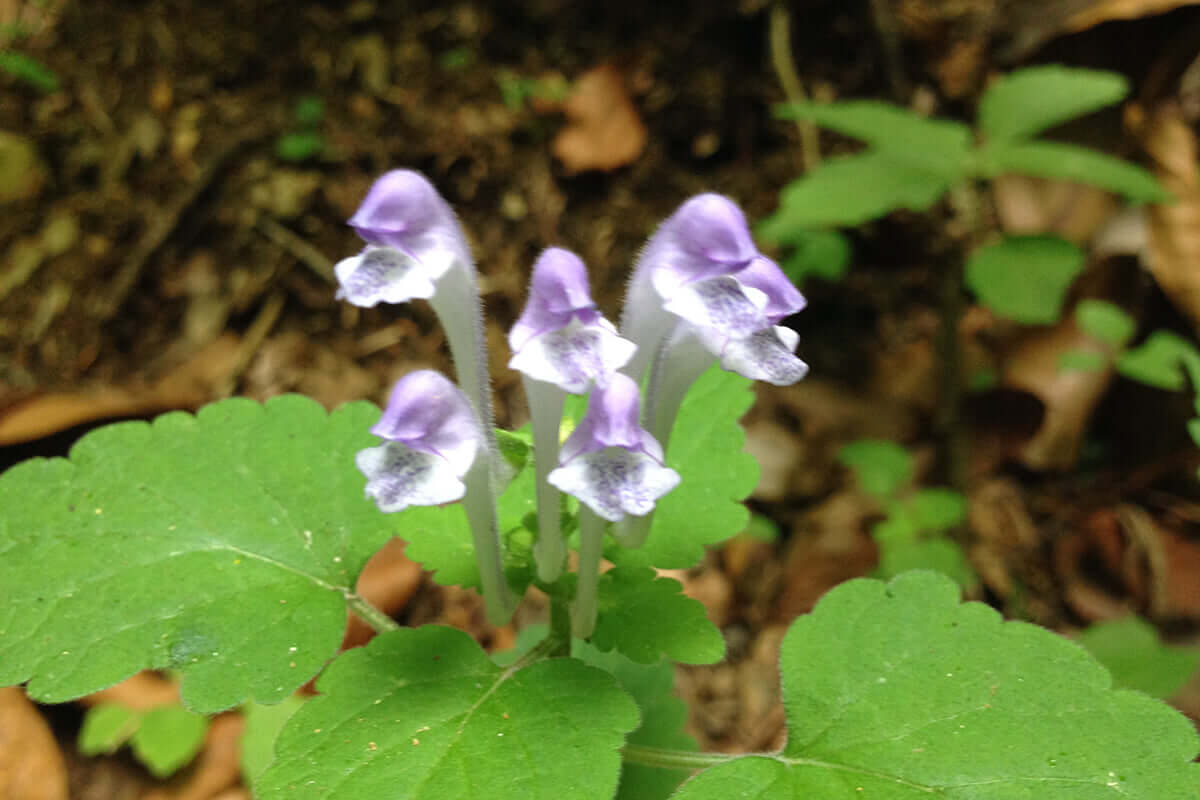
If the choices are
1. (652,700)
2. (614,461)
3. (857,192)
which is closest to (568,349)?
(614,461)

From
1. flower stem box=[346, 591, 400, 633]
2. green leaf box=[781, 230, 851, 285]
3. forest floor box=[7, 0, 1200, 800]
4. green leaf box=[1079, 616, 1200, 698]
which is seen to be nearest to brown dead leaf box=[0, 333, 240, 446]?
forest floor box=[7, 0, 1200, 800]

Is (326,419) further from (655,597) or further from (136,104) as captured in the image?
(136,104)

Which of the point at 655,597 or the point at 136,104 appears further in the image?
the point at 136,104

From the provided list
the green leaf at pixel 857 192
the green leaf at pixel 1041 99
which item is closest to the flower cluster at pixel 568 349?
the green leaf at pixel 857 192

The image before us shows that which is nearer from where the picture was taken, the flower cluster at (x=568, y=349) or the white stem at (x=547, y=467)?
the flower cluster at (x=568, y=349)

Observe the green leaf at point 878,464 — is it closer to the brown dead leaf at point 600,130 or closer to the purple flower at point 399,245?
the brown dead leaf at point 600,130

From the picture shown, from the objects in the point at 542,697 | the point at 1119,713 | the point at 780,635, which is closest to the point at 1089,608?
the point at 780,635

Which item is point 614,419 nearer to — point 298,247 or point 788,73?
point 298,247
